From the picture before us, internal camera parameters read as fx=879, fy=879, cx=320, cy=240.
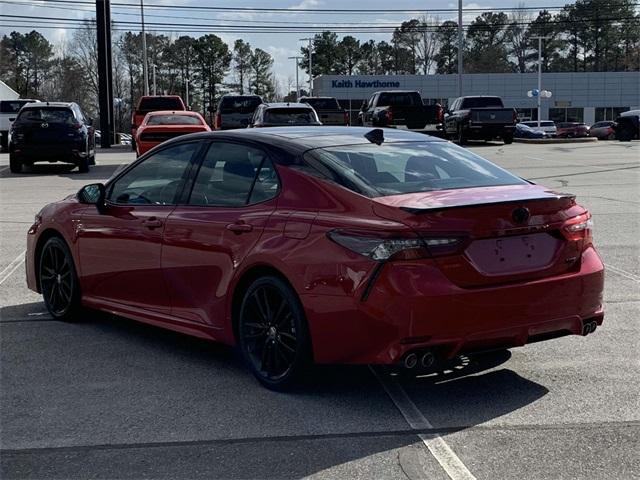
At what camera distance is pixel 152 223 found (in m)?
6.06

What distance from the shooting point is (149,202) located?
20.6ft

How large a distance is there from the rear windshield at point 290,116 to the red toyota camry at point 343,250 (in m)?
16.0

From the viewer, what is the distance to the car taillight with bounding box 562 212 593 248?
507cm

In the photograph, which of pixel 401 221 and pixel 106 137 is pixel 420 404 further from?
pixel 106 137

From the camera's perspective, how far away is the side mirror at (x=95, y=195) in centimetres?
666

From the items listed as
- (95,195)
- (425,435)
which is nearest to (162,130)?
(95,195)

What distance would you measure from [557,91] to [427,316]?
89.1 meters

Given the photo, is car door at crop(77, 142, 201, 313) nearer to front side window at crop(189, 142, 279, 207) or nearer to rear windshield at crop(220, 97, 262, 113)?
front side window at crop(189, 142, 279, 207)

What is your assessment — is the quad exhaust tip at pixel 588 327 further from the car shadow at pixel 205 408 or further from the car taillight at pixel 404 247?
the car taillight at pixel 404 247

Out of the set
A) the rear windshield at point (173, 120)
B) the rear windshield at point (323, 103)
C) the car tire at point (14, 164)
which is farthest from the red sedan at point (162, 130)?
the rear windshield at point (323, 103)

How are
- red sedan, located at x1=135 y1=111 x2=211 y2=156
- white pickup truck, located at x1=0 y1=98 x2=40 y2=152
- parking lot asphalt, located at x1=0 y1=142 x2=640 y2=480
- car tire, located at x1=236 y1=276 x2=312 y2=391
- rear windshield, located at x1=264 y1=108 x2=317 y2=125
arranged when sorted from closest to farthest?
1. parking lot asphalt, located at x1=0 y1=142 x2=640 y2=480
2. car tire, located at x1=236 y1=276 x2=312 y2=391
3. red sedan, located at x1=135 y1=111 x2=211 y2=156
4. rear windshield, located at x1=264 y1=108 x2=317 y2=125
5. white pickup truck, located at x1=0 y1=98 x2=40 y2=152

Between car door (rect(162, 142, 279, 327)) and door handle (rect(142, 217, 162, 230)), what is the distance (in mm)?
121

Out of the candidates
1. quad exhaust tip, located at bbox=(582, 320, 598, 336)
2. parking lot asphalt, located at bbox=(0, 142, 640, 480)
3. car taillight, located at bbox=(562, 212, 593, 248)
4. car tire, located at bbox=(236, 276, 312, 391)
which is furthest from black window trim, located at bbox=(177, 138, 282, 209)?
quad exhaust tip, located at bbox=(582, 320, 598, 336)

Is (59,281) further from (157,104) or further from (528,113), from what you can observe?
(528,113)
